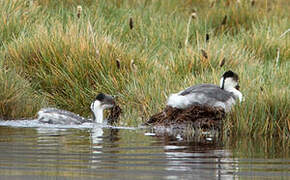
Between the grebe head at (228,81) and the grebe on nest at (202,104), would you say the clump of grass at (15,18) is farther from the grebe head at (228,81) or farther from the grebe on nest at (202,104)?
the grebe head at (228,81)

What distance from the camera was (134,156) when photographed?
6988 mm

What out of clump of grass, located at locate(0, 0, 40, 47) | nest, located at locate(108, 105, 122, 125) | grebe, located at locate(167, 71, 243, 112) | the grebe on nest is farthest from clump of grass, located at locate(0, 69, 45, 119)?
grebe, located at locate(167, 71, 243, 112)

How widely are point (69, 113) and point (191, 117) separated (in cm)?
203

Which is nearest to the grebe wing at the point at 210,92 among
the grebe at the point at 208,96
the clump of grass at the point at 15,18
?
the grebe at the point at 208,96

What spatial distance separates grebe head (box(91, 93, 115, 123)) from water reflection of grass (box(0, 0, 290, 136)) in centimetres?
30

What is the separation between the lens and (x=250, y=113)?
8.80 meters

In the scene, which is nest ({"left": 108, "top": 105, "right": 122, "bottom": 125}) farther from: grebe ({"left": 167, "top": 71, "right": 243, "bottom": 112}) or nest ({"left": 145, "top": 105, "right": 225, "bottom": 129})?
grebe ({"left": 167, "top": 71, "right": 243, "bottom": 112})

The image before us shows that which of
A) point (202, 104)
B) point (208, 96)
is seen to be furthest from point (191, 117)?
point (208, 96)

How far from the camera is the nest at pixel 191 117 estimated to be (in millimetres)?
9883

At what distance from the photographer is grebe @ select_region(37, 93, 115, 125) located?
35.9 feet

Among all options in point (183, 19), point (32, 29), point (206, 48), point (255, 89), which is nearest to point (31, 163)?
point (255, 89)

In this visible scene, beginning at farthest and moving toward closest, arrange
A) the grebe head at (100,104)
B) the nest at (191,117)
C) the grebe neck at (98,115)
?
1. the grebe neck at (98,115)
2. the grebe head at (100,104)
3. the nest at (191,117)

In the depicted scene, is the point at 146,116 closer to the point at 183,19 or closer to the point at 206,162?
the point at 206,162

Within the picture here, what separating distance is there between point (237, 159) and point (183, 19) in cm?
1006
